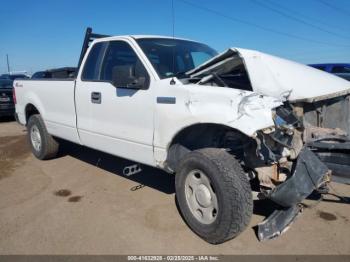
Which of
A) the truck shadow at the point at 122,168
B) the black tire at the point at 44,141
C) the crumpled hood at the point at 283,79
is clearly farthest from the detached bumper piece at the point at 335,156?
→ the black tire at the point at 44,141

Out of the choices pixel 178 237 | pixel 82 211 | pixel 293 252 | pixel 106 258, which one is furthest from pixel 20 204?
pixel 293 252

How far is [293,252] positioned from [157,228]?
1377 millimetres

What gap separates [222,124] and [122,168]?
3.03 metres

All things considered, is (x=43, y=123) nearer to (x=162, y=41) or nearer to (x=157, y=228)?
(x=162, y=41)

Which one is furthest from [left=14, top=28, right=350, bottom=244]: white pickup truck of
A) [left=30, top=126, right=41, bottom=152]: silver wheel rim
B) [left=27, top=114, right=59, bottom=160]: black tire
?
[left=30, top=126, right=41, bottom=152]: silver wheel rim

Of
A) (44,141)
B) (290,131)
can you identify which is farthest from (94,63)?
(290,131)

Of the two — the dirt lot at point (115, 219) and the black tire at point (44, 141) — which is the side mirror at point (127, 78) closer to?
the dirt lot at point (115, 219)

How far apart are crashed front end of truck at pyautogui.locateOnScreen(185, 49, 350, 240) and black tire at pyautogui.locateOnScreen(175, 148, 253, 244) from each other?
239mm

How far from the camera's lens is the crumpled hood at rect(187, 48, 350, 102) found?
3.31m

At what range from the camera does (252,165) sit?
3.30 metres

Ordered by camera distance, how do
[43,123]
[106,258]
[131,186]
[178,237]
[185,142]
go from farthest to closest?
[43,123] < [131,186] < [185,142] < [178,237] < [106,258]

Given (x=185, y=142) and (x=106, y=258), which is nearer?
(x=106, y=258)

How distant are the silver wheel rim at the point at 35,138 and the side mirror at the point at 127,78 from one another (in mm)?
3067

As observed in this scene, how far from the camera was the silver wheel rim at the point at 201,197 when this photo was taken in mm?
3285
